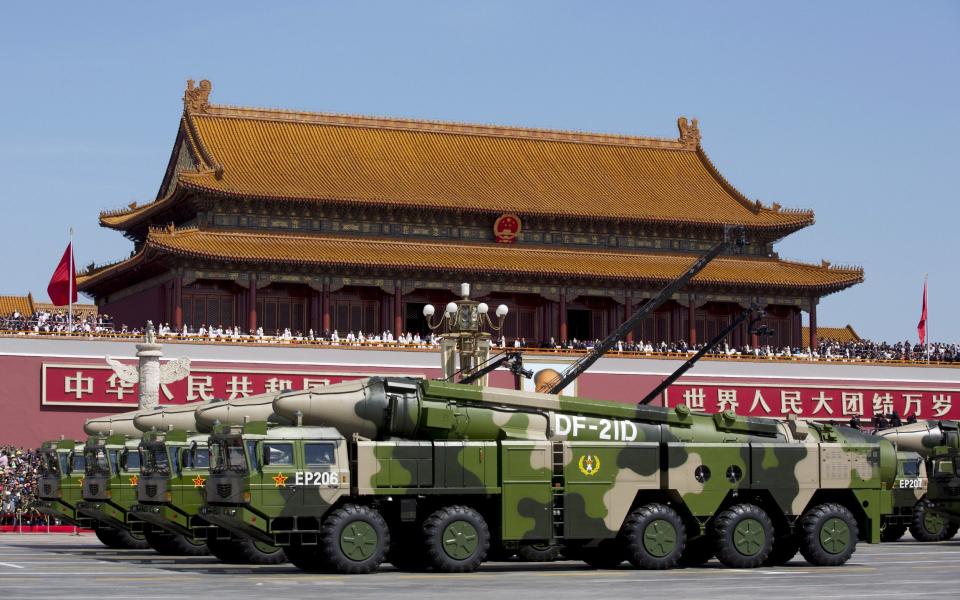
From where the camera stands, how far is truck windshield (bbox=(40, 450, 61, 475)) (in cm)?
3925

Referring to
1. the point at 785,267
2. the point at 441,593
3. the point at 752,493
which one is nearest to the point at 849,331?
the point at 785,267

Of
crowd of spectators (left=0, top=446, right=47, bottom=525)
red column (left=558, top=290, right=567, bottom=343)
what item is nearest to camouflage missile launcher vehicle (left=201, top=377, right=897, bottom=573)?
crowd of spectators (left=0, top=446, right=47, bottom=525)

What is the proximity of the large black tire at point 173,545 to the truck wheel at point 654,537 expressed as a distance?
10.6 m

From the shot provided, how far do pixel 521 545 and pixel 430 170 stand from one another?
45860mm

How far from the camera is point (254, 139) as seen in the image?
246 feet

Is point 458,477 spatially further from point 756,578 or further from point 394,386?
point 756,578

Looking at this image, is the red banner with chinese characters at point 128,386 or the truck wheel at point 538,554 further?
the red banner with chinese characters at point 128,386

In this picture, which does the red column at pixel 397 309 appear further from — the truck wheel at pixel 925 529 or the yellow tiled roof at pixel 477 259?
the truck wheel at pixel 925 529

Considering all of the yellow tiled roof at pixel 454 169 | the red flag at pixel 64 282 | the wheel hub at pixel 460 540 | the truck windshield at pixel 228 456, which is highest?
the yellow tiled roof at pixel 454 169

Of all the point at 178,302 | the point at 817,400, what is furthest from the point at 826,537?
the point at 817,400

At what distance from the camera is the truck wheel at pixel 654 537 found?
1256 inches

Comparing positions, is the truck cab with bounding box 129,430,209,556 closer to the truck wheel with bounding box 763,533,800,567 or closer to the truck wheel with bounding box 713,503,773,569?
the truck wheel with bounding box 713,503,773,569

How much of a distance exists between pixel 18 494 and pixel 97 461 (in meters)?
14.1

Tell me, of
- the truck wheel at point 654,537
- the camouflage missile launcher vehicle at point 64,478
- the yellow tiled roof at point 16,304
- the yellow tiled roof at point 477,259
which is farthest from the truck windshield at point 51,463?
the yellow tiled roof at point 16,304
